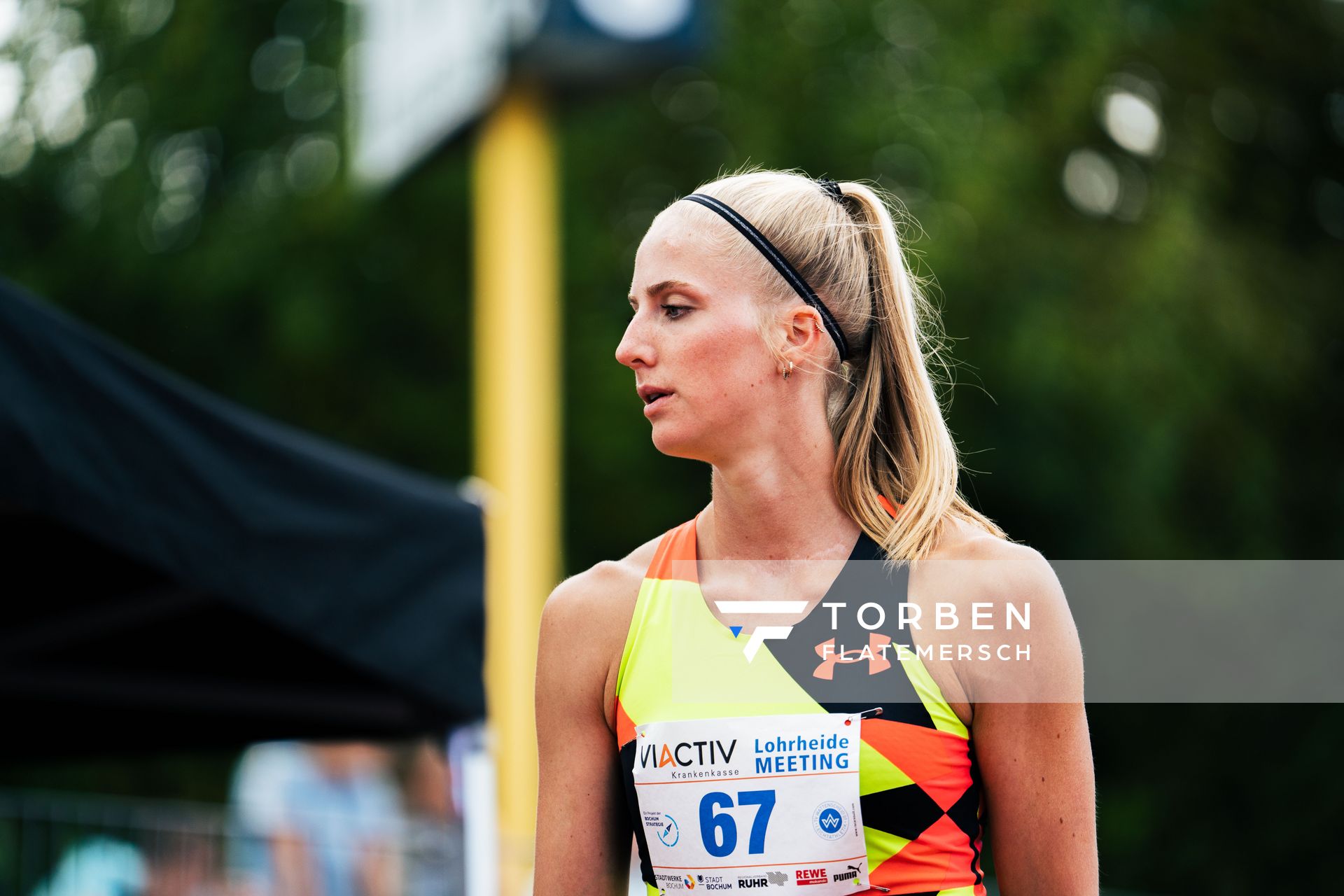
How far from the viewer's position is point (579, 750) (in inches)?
87.8

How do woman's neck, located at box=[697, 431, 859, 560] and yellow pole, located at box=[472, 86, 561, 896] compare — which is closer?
woman's neck, located at box=[697, 431, 859, 560]

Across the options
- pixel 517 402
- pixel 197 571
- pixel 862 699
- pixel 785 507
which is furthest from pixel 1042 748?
pixel 517 402

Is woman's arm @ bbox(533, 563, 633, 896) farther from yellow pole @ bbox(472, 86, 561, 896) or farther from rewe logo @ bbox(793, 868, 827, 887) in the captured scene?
yellow pole @ bbox(472, 86, 561, 896)

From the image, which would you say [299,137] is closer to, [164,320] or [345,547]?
[164,320]

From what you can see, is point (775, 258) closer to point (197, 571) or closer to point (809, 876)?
point (809, 876)

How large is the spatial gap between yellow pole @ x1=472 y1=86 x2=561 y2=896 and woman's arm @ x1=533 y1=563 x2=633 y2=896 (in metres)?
6.27

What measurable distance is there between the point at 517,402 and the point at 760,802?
7.21 meters

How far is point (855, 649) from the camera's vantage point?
2059mm

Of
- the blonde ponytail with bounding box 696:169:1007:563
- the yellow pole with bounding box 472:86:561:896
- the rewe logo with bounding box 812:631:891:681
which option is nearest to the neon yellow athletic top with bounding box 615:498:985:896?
the rewe logo with bounding box 812:631:891:681

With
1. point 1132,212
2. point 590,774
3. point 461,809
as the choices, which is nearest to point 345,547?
point 461,809

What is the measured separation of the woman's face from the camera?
84.2 inches

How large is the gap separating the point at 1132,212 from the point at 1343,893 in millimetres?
5595

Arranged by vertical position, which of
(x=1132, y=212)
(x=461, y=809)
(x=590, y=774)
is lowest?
(x=590, y=774)

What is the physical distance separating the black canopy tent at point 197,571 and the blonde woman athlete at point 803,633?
1393 mm
